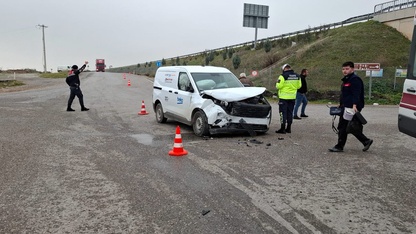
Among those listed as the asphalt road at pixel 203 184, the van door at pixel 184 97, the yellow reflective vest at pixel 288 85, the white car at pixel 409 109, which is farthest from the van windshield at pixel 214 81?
the white car at pixel 409 109

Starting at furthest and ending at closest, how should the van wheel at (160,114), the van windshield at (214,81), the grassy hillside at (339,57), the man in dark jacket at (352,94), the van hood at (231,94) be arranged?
1. the grassy hillside at (339,57)
2. the van wheel at (160,114)
3. the van windshield at (214,81)
4. the van hood at (231,94)
5. the man in dark jacket at (352,94)

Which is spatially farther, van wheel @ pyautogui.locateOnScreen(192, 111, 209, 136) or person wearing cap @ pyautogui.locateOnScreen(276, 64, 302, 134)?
person wearing cap @ pyautogui.locateOnScreen(276, 64, 302, 134)

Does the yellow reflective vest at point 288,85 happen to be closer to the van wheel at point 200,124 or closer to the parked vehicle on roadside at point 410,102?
the van wheel at point 200,124

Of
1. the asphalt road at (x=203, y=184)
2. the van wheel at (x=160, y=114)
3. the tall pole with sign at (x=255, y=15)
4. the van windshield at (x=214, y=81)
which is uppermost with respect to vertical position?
the tall pole with sign at (x=255, y=15)

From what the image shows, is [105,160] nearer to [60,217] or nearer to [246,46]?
[60,217]

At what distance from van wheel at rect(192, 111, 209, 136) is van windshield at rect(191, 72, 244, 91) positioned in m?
0.73

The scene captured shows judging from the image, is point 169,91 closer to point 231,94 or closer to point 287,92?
point 231,94

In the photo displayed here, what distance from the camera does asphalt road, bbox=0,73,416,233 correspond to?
3750mm

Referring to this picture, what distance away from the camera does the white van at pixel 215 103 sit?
828cm

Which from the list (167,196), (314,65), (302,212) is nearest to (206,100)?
(167,196)

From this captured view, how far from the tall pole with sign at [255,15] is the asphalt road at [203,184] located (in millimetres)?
35580

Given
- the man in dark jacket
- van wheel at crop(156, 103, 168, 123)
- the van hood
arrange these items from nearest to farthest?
the man in dark jacket
the van hood
van wheel at crop(156, 103, 168, 123)

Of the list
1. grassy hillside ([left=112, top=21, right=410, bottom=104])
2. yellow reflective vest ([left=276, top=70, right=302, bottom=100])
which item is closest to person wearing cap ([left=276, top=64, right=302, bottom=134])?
yellow reflective vest ([left=276, top=70, right=302, bottom=100])

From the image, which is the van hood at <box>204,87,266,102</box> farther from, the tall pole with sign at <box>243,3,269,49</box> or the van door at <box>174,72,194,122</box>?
the tall pole with sign at <box>243,3,269,49</box>
